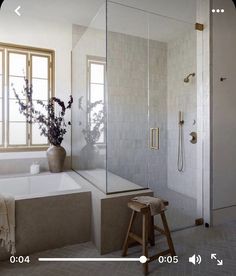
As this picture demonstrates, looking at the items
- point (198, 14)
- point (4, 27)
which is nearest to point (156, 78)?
point (198, 14)

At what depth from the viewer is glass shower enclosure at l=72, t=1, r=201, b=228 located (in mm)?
2586

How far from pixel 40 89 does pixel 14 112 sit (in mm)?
482

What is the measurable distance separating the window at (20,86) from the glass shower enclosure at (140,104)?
488mm

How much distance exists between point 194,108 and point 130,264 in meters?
1.95

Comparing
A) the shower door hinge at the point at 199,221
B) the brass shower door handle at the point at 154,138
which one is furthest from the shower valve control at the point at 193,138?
the shower door hinge at the point at 199,221

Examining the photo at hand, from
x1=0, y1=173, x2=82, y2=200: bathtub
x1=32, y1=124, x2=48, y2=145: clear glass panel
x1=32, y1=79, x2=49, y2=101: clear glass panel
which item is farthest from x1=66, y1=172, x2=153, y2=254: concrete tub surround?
x1=32, y1=79, x2=49, y2=101: clear glass panel

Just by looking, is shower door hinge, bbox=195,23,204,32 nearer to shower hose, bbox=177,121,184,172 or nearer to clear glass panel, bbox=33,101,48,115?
shower hose, bbox=177,121,184,172

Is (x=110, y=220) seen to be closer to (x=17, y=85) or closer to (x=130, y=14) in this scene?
(x=17, y=85)

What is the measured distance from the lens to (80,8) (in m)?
2.79

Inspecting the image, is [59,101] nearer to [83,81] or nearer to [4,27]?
[83,81]

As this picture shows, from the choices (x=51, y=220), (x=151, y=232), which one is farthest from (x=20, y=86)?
(x=151, y=232)

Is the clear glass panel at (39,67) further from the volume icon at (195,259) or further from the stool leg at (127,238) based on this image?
the volume icon at (195,259)

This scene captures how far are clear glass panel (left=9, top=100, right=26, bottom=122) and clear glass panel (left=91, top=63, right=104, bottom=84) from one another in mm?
1168

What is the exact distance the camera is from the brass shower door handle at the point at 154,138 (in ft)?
9.21
